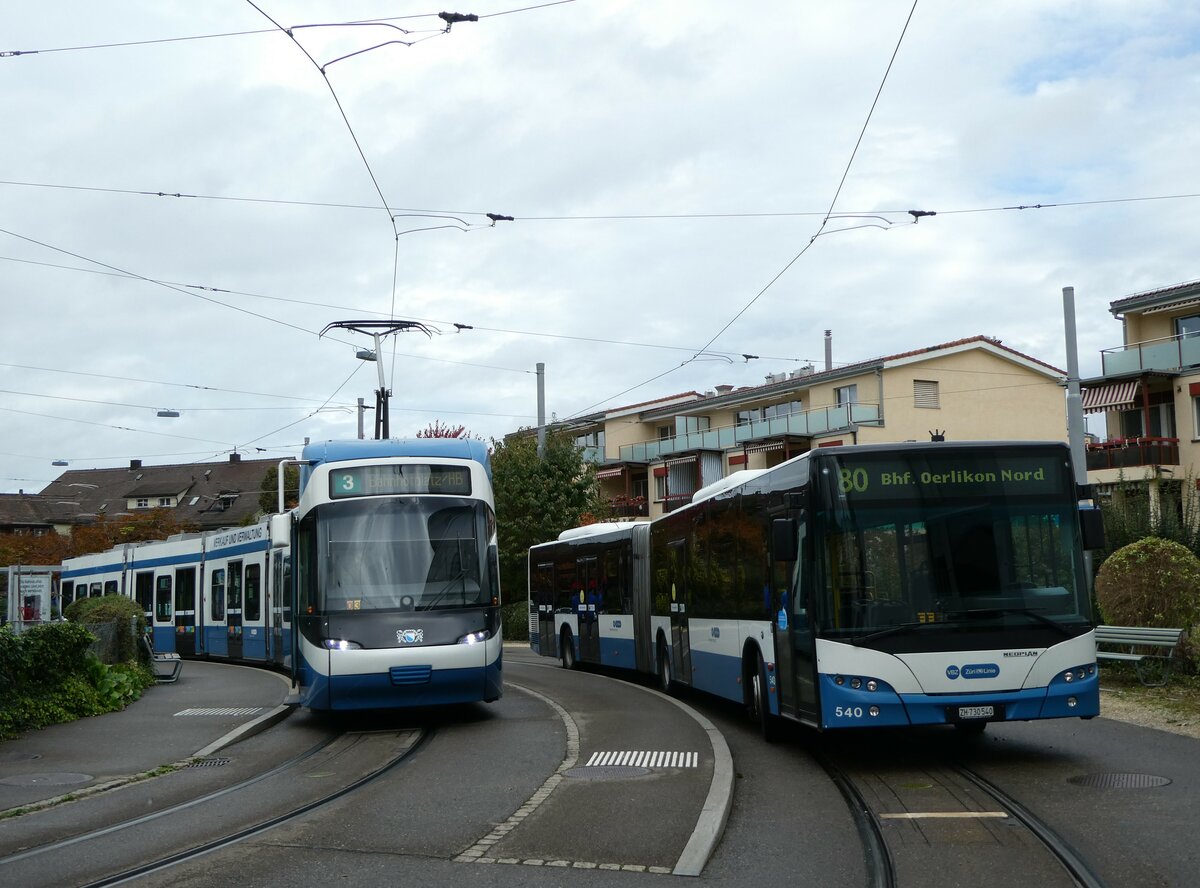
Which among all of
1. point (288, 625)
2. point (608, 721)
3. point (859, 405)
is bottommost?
point (608, 721)

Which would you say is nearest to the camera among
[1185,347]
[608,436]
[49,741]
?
[49,741]

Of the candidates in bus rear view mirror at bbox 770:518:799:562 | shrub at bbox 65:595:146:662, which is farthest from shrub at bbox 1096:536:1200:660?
shrub at bbox 65:595:146:662

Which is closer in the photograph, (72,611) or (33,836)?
(33,836)

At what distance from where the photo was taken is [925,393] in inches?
2163

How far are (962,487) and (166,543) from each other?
26747 mm

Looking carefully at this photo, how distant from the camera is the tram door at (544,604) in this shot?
29.1 metres

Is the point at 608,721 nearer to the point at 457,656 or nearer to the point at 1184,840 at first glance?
the point at 457,656

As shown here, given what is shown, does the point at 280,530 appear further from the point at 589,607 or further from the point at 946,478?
the point at 589,607

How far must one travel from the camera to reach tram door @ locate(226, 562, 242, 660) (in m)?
28.6

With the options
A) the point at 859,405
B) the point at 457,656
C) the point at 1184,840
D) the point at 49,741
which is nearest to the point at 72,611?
the point at 49,741

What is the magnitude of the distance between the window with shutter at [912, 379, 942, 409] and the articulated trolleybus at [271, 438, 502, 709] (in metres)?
41.2

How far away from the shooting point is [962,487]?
11461mm

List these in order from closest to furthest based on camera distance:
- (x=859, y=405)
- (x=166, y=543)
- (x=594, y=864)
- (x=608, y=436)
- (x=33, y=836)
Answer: (x=594, y=864)
(x=33, y=836)
(x=166, y=543)
(x=859, y=405)
(x=608, y=436)

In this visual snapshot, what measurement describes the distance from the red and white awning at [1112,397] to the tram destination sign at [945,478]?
33.1 metres
